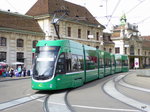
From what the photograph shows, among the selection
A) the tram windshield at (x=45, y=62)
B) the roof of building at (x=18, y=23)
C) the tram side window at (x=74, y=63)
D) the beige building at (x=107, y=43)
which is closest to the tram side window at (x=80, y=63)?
the tram side window at (x=74, y=63)

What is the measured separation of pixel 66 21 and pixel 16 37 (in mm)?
11605

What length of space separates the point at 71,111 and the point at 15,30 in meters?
28.1

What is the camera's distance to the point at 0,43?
33344mm

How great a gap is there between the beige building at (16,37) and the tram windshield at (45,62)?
20.3 metres

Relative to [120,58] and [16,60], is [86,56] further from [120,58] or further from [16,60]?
[120,58]

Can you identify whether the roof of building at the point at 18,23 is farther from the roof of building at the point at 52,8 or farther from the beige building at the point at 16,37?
the roof of building at the point at 52,8

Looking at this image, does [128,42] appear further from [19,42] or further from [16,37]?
[16,37]

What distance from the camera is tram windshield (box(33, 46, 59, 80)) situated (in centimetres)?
1377

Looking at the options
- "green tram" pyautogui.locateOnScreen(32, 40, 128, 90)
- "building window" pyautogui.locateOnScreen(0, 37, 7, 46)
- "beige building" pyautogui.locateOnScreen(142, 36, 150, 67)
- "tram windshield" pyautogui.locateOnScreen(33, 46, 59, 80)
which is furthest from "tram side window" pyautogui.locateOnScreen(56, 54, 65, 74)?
"beige building" pyautogui.locateOnScreen(142, 36, 150, 67)

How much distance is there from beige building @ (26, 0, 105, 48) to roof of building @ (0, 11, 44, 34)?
1763 millimetres

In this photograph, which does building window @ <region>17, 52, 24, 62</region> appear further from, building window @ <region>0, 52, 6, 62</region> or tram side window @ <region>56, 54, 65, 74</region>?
tram side window @ <region>56, 54, 65, 74</region>

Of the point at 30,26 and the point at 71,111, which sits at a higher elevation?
the point at 30,26

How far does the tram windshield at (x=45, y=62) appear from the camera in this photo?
13773 millimetres

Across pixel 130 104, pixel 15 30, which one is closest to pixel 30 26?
pixel 15 30
